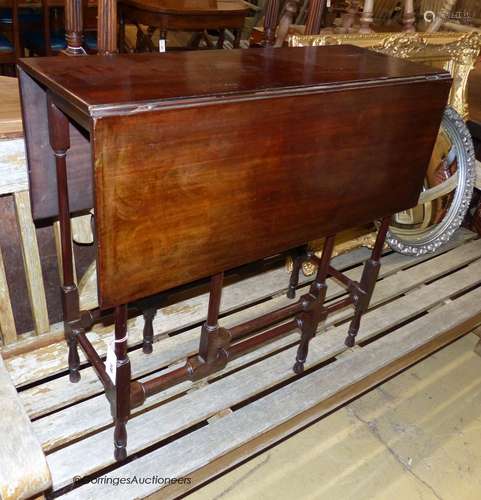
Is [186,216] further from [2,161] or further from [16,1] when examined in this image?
[16,1]

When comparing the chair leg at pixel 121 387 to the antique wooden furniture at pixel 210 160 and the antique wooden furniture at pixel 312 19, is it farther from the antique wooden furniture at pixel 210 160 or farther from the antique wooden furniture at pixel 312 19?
the antique wooden furniture at pixel 312 19

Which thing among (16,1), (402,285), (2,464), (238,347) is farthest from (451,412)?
(16,1)

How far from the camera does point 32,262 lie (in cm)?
149

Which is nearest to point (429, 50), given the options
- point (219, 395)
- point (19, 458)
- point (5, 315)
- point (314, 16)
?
point (314, 16)

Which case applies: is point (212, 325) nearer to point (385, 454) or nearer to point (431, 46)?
point (385, 454)

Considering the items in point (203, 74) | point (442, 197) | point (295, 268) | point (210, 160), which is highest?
point (203, 74)

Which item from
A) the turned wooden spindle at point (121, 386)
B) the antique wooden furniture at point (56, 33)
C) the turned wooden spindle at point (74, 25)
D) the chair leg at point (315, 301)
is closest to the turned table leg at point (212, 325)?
the turned wooden spindle at point (121, 386)

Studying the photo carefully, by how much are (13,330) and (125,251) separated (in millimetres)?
745

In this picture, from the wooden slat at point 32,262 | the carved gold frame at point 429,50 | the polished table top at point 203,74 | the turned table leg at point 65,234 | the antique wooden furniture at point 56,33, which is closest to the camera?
the polished table top at point 203,74

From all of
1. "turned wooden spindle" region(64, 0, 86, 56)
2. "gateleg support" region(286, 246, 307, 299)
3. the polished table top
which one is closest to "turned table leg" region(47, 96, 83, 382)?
the polished table top

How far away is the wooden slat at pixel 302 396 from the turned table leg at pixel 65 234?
304 millimetres

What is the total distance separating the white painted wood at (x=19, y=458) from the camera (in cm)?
100

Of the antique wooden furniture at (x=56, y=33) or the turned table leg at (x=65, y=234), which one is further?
the antique wooden furniture at (x=56, y=33)

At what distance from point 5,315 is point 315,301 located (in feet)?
2.80
